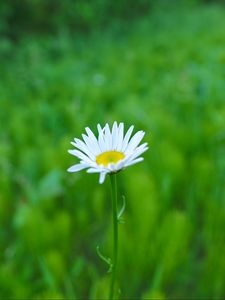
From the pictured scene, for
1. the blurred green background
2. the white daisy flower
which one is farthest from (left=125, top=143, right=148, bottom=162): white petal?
the blurred green background

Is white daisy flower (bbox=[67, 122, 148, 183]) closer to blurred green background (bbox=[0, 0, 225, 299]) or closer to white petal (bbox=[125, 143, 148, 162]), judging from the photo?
white petal (bbox=[125, 143, 148, 162])

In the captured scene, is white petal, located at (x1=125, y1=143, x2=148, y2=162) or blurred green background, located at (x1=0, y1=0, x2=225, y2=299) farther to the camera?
blurred green background, located at (x1=0, y1=0, x2=225, y2=299)

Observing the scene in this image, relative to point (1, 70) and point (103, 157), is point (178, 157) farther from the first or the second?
point (1, 70)

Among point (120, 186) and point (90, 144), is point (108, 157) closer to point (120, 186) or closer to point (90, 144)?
point (90, 144)

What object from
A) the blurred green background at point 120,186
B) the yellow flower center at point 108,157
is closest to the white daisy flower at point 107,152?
the yellow flower center at point 108,157

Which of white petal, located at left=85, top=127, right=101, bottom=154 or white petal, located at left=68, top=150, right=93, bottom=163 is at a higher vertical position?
white petal, located at left=85, top=127, right=101, bottom=154

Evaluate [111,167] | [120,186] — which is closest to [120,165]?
[111,167]

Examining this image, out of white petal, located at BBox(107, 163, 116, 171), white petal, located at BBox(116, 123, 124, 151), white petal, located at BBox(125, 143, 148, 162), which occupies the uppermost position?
white petal, located at BBox(116, 123, 124, 151)
